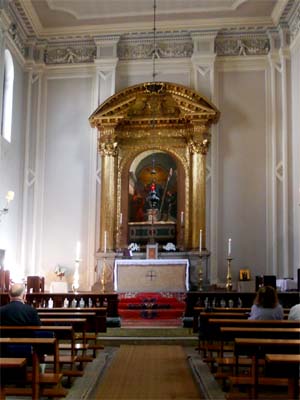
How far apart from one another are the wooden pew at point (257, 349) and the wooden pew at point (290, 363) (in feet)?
0.95

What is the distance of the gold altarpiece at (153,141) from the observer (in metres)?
13.4

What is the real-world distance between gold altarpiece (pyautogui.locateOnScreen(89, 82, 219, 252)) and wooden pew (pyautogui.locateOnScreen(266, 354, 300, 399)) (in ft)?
28.5

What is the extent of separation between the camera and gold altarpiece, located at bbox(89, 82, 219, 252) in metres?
13.4

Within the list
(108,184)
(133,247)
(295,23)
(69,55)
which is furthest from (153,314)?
(295,23)

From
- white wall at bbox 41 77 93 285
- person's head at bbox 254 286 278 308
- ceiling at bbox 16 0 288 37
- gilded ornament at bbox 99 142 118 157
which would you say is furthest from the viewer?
white wall at bbox 41 77 93 285

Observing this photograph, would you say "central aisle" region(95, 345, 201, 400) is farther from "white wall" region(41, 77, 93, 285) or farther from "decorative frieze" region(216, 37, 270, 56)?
"decorative frieze" region(216, 37, 270, 56)

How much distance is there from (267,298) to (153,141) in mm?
8514

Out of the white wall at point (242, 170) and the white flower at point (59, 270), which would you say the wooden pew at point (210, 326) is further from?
the white flower at point (59, 270)

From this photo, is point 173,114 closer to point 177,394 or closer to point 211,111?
point 211,111

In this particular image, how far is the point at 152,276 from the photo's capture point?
11.9 m

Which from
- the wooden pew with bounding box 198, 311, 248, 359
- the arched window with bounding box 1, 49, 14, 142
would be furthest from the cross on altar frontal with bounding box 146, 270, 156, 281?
the arched window with bounding box 1, 49, 14, 142

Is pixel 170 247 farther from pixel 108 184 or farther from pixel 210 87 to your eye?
pixel 210 87

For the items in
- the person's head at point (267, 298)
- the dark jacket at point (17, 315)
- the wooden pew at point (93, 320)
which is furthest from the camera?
the wooden pew at point (93, 320)

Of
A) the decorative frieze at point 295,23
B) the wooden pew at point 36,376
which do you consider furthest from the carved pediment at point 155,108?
the wooden pew at point 36,376
